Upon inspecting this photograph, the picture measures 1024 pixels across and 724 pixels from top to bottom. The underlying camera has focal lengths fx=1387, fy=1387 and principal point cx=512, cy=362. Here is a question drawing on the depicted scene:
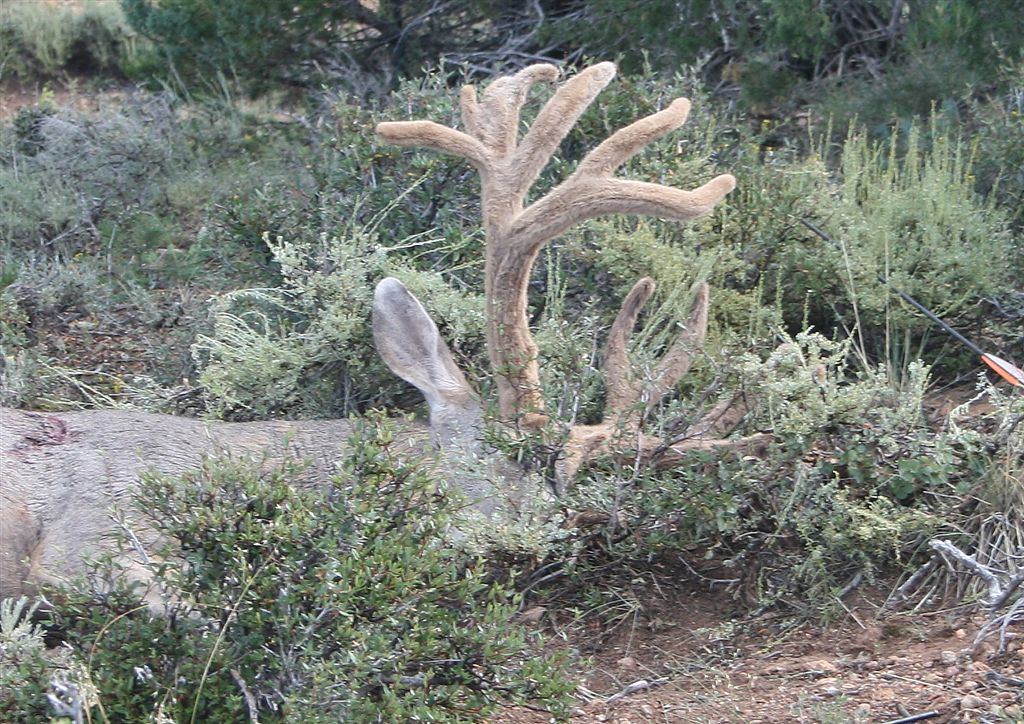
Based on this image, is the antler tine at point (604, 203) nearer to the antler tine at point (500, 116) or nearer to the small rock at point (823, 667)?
the antler tine at point (500, 116)

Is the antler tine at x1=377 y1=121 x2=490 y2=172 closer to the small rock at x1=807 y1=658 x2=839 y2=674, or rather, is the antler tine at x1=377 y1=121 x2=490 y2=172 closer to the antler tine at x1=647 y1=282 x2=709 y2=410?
the antler tine at x1=647 y1=282 x2=709 y2=410

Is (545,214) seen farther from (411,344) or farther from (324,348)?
(324,348)

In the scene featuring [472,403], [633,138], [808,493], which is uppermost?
[633,138]

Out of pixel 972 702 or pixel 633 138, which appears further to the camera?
pixel 633 138

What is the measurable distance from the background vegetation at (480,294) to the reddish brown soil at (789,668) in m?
0.15

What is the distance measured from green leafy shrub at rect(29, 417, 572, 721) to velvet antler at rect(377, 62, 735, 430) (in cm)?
110

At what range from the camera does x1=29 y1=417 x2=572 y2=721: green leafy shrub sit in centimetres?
320

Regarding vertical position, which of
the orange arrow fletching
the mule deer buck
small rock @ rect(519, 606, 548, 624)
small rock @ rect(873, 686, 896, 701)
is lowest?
small rock @ rect(519, 606, 548, 624)

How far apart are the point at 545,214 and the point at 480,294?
1345 mm

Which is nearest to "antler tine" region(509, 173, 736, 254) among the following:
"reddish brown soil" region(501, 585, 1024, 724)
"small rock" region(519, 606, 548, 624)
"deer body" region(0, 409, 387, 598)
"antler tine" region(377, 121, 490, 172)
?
"antler tine" region(377, 121, 490, 172)

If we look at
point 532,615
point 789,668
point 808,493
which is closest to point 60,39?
point 532,615

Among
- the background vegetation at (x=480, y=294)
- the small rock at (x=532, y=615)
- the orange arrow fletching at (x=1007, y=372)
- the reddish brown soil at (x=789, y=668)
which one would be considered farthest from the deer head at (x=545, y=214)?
the orange arrow fletching at (x=1007, y=372)

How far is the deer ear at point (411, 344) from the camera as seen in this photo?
15.2 ft

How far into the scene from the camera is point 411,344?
4.67 m
